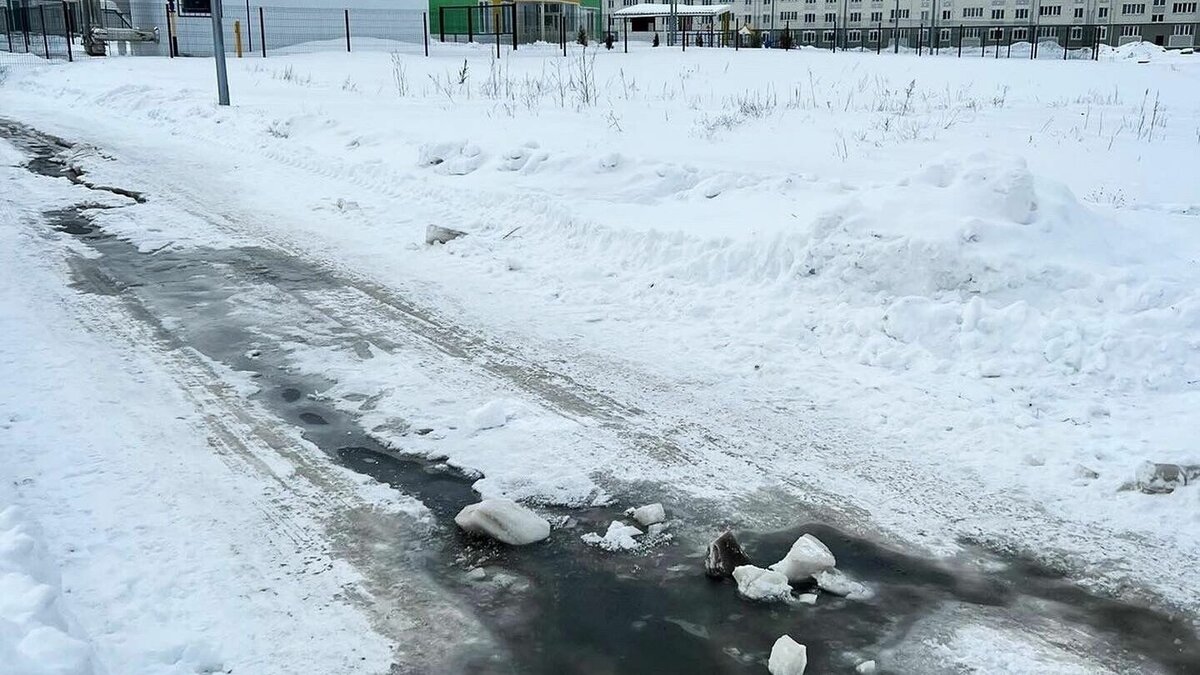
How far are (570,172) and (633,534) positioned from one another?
23.7ft

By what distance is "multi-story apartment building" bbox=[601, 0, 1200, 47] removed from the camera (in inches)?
2820

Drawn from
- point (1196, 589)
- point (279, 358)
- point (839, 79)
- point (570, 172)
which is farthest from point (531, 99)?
point (1196, 589)

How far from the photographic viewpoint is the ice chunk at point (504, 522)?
3.93 meters

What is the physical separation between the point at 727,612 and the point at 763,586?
0.18 m

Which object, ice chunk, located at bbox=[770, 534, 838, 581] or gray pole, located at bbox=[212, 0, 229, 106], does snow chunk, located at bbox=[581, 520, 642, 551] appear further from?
gray pole, located at bbox=[212, 0, 229, 106]

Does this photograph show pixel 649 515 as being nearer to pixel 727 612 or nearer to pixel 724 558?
pixel 724 558

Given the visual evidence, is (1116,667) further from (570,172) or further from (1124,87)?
(1124,87)

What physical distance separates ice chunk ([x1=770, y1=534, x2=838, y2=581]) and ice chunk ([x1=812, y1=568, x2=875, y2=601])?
27 mm

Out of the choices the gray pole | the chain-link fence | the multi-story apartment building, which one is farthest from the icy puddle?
the multi-story apartment building

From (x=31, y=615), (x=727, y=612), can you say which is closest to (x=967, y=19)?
(x=727, y=612)

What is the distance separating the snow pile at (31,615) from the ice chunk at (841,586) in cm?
244

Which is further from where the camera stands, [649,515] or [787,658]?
[649,515]

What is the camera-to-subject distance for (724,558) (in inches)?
147

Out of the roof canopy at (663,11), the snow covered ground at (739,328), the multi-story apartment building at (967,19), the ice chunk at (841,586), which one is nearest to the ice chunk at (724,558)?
the ice chunk at (841,586)
